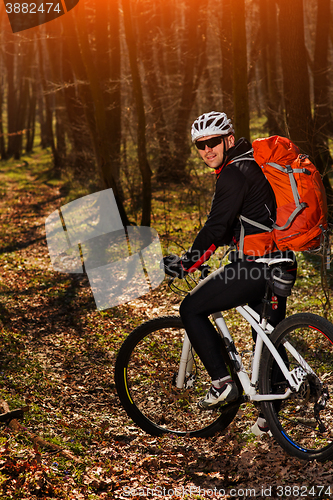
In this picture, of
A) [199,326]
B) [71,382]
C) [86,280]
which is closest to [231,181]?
[199,326]

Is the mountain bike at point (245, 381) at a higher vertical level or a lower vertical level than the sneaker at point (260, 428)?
higher

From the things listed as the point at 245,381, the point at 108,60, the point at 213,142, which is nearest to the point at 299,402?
the point at 245,381

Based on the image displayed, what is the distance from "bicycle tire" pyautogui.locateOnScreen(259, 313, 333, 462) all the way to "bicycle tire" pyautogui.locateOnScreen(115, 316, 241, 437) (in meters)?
0.36

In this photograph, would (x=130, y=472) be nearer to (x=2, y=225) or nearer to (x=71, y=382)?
(x=71, y=382)

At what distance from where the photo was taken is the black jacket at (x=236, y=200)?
3.12 m

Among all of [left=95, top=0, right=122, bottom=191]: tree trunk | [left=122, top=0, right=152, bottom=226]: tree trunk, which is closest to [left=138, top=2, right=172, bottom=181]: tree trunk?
[left=95, top=0, right=122, bottom=191]: tree trunk

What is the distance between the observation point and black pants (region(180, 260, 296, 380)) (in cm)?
326

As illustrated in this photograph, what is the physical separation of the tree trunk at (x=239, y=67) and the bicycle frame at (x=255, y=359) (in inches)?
190

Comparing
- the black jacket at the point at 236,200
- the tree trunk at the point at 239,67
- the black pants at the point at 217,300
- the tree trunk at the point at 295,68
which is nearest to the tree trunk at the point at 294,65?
the tree trunk at the point at 295,68

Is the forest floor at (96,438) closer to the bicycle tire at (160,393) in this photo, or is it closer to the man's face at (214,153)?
the bicycle tire at (160,393)

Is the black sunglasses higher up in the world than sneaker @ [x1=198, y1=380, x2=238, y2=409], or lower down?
higher up

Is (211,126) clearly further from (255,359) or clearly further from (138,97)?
(138,97)

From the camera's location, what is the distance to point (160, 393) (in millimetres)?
4016

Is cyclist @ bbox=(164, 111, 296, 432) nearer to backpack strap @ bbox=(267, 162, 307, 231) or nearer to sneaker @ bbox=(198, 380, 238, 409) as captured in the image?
sneaker @ bbox=(198, 380, 238, 409)
